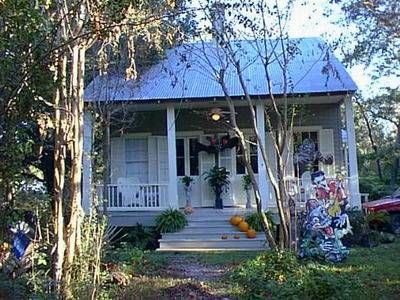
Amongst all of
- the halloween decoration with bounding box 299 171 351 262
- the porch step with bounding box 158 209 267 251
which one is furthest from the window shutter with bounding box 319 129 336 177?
the halloween decoration with bounding box 299 171 351 262

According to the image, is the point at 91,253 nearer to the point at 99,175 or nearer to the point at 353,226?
the point at 99,175

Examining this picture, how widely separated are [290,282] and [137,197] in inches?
383

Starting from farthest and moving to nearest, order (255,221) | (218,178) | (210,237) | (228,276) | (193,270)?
1. (218,178)
2. (255,221)
3. (210,237)
4. (193,270)
5. (228,276)

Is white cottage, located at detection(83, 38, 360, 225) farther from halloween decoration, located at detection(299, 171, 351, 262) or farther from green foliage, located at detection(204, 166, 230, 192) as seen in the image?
halloween decoration, located at detection(299, 171, 351, 262)

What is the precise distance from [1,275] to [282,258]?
392 cm

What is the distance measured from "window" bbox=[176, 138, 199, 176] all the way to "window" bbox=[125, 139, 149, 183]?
1.03 m

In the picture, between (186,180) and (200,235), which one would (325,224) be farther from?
(186,180)

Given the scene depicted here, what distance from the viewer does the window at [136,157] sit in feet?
59.7

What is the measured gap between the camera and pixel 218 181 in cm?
1714

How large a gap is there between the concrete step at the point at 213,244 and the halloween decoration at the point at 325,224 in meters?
2.50

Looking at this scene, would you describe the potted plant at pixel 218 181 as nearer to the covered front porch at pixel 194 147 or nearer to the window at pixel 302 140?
the covered front porch at pixel 194 147

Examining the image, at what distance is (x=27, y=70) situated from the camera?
7.25 metres

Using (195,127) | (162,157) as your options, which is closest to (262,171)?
(195,127)

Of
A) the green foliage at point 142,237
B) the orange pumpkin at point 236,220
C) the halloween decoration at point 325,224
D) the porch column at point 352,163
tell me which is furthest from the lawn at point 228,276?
the porch column at point 352,163
